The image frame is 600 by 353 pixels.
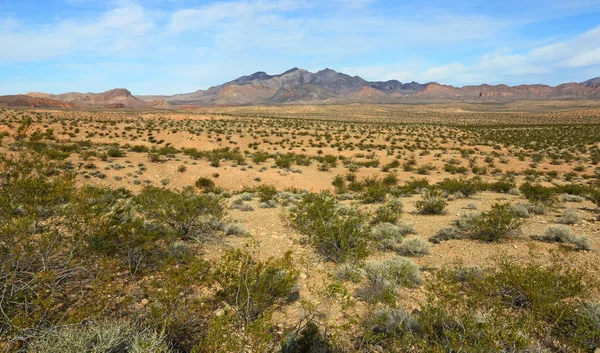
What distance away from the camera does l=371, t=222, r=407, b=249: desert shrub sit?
7.98 metres

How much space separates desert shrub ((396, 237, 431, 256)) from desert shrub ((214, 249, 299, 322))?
3410 millimetres

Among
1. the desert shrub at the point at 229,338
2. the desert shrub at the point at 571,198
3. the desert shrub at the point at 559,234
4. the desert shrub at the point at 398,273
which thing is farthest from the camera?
the desert shrub at the point at 571,198

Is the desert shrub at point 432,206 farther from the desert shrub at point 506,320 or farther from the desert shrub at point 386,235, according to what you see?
the desert shrub at point 506,320

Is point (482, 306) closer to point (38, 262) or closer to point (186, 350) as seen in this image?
point (186, 350)

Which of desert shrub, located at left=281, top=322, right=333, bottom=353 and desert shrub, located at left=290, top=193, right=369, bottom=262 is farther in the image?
desert shrub, located at left=290, top=193, right=369, bottom=262

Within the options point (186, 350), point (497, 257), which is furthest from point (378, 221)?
point (186, 350)

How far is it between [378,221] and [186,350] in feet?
23.4

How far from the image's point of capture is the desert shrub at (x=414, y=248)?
7527 millimetres

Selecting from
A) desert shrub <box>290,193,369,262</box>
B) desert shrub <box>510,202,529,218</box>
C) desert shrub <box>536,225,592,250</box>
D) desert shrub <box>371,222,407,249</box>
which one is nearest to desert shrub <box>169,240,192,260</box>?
desert shrub <box>290,193,369,262</box>

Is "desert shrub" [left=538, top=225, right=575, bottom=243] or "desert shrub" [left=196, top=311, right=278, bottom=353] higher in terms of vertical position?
"desert shrub" [left=196, top=311, right=278, bottom=353]

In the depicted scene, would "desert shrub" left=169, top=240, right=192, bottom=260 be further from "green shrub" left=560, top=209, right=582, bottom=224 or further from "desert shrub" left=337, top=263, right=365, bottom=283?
"green shrub" left=560, top=209, right=582, bottom=224

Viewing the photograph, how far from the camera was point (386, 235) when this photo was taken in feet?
27.2

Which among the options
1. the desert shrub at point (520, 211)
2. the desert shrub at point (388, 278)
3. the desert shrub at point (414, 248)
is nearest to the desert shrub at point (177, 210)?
the desert shrub at point (388, 278)

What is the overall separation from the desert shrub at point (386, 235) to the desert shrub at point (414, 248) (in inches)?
12.2
